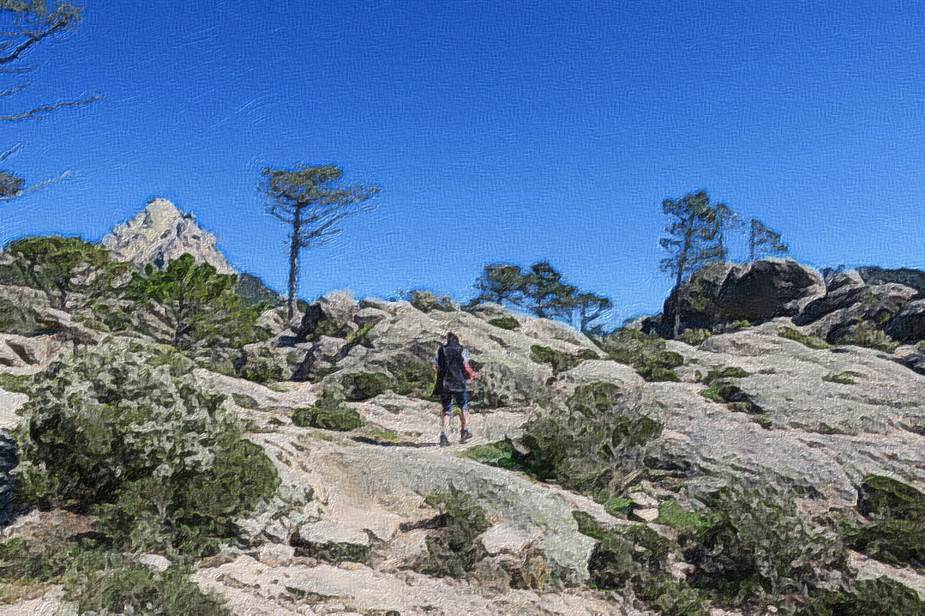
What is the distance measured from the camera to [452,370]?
13320 millimetres

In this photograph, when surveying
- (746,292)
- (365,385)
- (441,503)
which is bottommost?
(441,503)

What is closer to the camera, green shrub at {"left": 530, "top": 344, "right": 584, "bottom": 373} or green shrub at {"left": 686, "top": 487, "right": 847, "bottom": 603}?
green shrub at {"left": 686, "top": 487, "right": 847, "bottom": 603}

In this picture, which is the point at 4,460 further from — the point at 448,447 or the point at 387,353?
the point at 387,353

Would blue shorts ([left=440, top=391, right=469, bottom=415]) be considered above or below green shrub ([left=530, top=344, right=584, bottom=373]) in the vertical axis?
below

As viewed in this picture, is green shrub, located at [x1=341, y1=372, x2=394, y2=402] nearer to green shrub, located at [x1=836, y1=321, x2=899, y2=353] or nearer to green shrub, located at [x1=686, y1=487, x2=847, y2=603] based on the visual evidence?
green shrub, located at [x1=686, y1=487, x2=847, y2=603]

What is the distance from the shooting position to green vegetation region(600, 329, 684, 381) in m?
22.2

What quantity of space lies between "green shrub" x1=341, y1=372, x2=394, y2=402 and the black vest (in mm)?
6680

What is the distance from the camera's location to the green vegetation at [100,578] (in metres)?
5.10

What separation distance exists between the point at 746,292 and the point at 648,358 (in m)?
35.5

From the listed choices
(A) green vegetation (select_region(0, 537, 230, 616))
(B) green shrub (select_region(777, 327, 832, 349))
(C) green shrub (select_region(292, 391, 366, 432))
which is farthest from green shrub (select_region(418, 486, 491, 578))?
(B) green shrub (select_region(777, 327, 832, 349))

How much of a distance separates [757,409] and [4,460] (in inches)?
667

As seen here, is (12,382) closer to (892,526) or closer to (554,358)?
(892,526)

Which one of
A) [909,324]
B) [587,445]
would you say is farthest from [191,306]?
[909,324]

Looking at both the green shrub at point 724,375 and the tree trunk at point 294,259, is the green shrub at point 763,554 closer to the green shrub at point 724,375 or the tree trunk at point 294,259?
the green shrub at point 724,375
